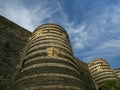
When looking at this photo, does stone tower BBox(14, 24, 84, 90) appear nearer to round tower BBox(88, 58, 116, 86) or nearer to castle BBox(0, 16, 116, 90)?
castle BBox(0, 16, 116, 90)

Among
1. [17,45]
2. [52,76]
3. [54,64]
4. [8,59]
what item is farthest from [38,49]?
[17,45]

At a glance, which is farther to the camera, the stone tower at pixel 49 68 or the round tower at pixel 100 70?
the round tower at pixel 100 70

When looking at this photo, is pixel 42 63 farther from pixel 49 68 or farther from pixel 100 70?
pixel 100 70

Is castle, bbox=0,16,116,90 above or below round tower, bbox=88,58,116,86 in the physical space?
below

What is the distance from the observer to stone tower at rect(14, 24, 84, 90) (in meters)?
5.17

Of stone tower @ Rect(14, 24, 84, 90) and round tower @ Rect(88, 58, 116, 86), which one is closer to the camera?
stone tower @ Rect(14, 24, 84, 90)

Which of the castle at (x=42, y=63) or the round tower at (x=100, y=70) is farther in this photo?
the round tower at (x=100, y=70)

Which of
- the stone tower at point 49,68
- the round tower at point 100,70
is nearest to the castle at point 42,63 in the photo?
the stone tower at point 49,68

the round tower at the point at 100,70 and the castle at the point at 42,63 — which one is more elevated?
the round tower at the point at 100,70

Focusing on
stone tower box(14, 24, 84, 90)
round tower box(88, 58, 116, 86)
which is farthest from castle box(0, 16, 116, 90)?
round tower box(88, 58, 116, 86)

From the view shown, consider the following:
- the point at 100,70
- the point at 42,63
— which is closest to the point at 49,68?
the point at 42,63

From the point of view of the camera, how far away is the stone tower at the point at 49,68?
517cm

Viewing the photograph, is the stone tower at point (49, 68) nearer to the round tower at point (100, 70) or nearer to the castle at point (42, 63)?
the castle at point (42, 63)

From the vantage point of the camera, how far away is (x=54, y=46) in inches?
251
